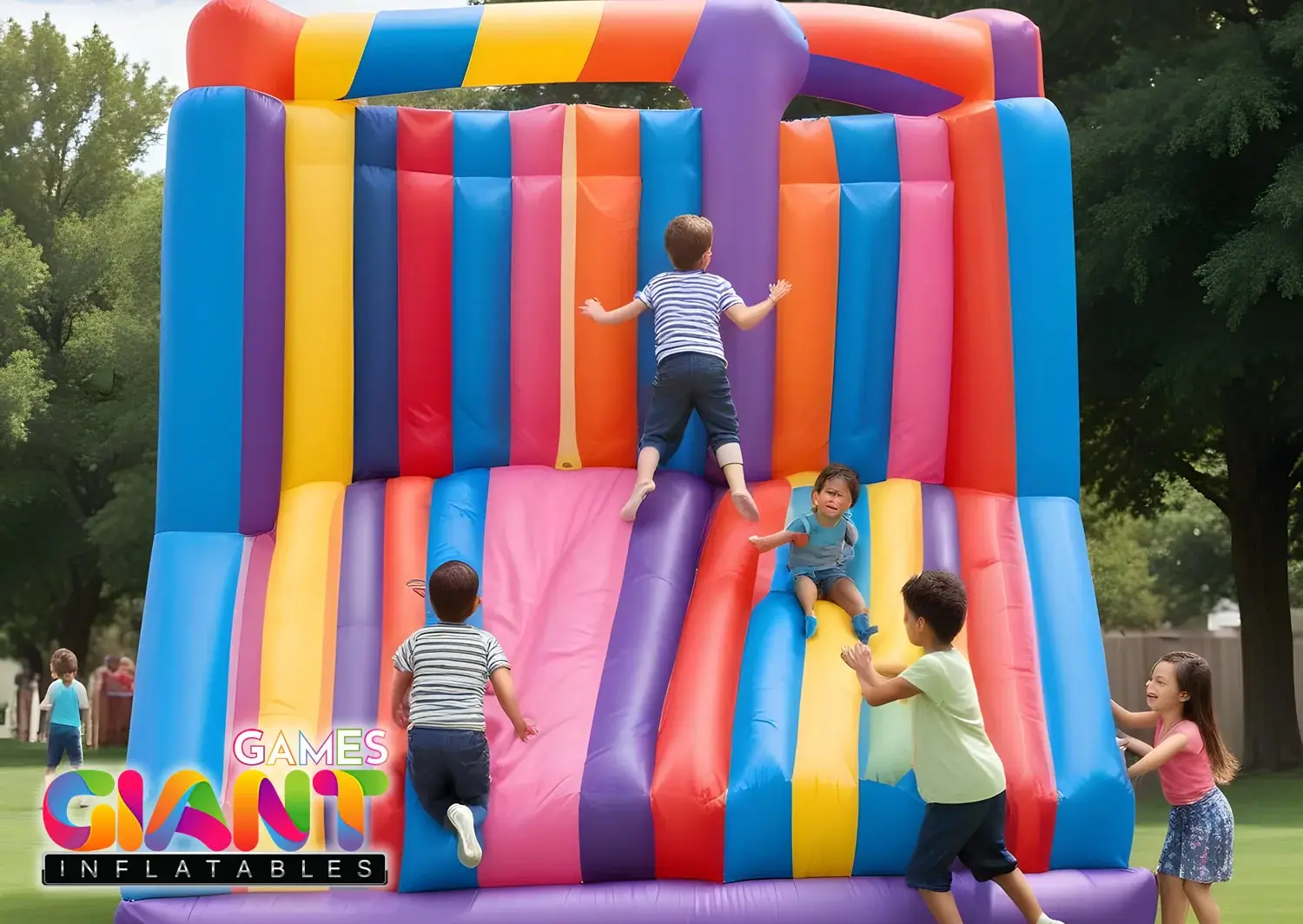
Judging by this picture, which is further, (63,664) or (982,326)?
(63,664)

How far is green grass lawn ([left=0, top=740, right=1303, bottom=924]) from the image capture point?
6.54 m

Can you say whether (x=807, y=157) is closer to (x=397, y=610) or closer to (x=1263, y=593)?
(x=397, y=610)

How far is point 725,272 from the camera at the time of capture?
641 centimetres

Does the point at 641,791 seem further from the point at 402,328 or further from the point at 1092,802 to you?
the point at 402,328

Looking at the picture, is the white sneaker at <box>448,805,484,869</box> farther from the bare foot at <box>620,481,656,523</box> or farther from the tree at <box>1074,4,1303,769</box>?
the tree at <box>1074,4,1303,769</box>

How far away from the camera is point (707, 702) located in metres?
5.50

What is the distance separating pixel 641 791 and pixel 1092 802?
157 centimetres

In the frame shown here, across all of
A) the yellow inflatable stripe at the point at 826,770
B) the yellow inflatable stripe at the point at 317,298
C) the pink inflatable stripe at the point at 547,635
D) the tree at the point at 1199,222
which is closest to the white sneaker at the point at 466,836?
the pink inflatable stripe at the point at 547,635

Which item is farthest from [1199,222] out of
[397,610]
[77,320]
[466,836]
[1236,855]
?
[77,320]

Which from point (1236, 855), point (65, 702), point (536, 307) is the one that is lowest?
point (1236, 855)

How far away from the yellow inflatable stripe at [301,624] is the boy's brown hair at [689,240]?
66.7 inches

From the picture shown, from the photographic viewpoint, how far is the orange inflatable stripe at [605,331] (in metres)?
6.55

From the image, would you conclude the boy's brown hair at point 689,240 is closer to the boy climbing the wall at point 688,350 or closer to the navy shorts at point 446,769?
the boy climbing the wall at point 688,350

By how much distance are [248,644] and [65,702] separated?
20.0ft
